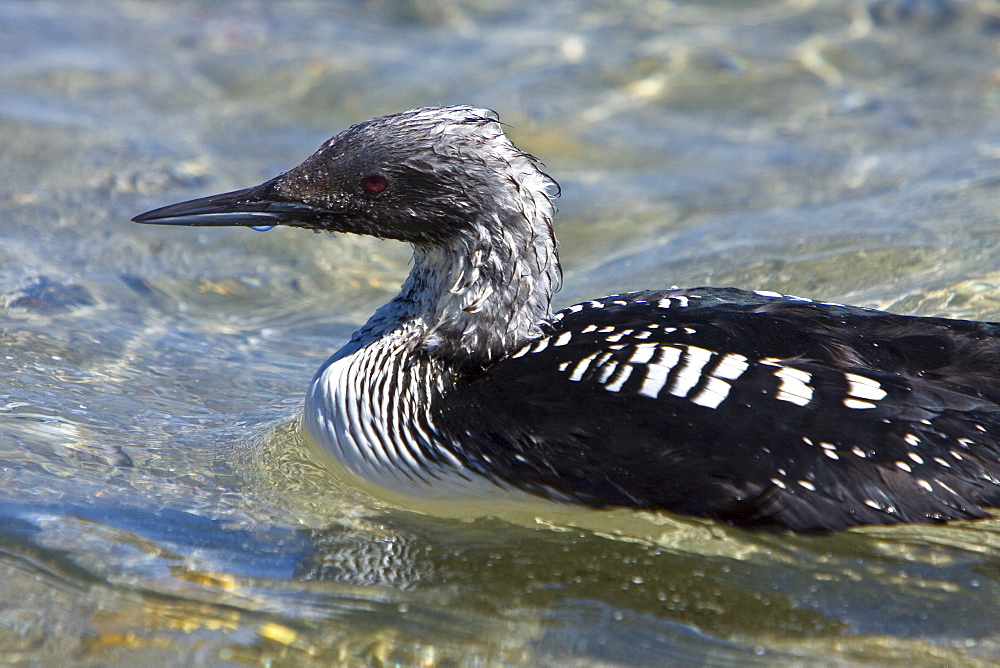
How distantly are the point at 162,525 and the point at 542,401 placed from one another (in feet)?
3.95

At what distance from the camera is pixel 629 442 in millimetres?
3418

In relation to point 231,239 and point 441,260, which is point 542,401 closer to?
point 441,260

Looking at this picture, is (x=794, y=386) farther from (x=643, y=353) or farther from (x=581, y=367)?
(x=581, y=367)

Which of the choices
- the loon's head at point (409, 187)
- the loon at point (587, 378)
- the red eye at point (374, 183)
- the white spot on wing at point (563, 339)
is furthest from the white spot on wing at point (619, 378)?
the red eye at point (374, 183)

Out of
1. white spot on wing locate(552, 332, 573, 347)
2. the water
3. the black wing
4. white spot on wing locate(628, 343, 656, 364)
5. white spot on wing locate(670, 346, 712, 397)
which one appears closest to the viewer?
the water

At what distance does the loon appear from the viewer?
3.33 metres

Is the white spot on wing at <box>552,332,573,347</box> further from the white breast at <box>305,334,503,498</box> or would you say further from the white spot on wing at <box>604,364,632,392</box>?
the white breast at <box>305,334,503,498</box>

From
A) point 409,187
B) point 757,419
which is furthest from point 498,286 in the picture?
point 757,419

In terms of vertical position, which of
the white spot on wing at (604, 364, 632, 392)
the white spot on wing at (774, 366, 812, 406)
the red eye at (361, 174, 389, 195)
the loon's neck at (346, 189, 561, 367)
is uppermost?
the red eye at (361, 174, 389, 195)

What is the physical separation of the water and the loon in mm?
168

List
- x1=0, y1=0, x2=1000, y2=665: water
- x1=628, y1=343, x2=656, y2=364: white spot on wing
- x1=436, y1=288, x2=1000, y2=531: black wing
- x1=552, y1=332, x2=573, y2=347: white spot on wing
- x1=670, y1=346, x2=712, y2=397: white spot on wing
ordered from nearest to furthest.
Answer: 1. x1=0, y1=0, x2=1000, y2=665: water
2. x1=436, y1=288, x2=1000, y2=531: black wing
3. x1=670, y1=346, x2=712, y2=397: white spot on wing
4. x1=628, y1=343, x2=656, y2=364: white spot on wing
5. x1=552, y1=332, x2=573, y2=347: white spot on wing

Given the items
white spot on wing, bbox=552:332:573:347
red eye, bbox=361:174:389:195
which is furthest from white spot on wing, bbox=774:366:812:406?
red eye, bbox=361:174:389:195

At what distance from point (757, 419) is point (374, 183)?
1.48m

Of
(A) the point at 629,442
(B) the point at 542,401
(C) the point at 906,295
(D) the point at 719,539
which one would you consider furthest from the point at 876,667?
(C) the point at 906,295
